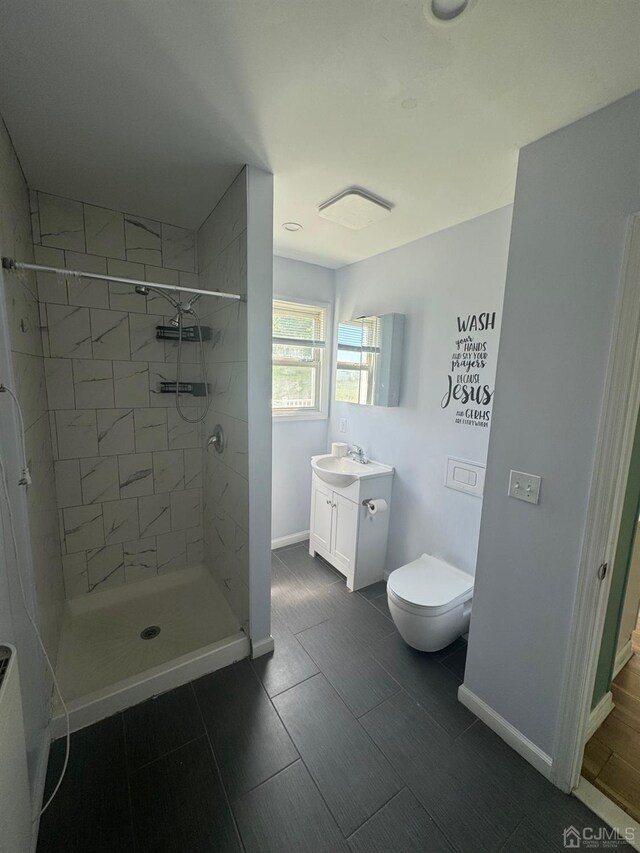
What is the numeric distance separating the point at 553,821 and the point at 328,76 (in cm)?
268

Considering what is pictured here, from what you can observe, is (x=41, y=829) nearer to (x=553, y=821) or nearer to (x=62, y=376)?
(x=553, y=821)

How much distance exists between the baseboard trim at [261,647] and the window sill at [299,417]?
1.60 meters

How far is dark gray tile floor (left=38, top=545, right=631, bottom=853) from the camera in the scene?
3.87ft

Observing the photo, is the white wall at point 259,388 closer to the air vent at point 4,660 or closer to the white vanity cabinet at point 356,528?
the white vanity cabinet at point 356,528

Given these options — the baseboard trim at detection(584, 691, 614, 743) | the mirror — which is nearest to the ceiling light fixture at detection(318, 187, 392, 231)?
the mirror

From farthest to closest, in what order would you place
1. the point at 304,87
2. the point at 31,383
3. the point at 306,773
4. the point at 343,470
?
the point at 343,470
the point at 31,383
the point at 306,773
the point at 304,87

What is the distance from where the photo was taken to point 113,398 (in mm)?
2182

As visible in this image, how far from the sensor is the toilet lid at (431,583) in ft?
6.17

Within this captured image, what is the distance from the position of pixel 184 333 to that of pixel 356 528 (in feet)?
5.89

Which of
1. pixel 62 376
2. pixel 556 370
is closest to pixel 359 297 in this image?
pixel 556 370

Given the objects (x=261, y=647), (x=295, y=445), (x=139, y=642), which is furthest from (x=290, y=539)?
(x=139, y=642)

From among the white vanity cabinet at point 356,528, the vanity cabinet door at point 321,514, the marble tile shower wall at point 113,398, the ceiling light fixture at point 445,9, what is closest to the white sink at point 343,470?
the white vanity cabinet at point 356,528

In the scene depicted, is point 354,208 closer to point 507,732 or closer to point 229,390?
point 229,390

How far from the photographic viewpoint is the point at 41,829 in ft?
3.88
